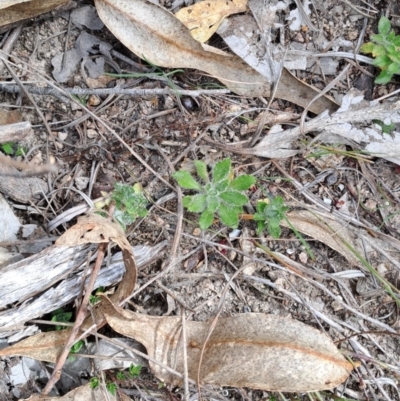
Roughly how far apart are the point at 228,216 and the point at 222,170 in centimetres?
18

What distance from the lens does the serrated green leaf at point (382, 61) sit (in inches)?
85.4

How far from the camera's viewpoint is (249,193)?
2197 mm

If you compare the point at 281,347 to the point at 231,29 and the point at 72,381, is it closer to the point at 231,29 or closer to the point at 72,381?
the point at 72,381

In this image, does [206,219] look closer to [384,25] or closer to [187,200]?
[187,200]

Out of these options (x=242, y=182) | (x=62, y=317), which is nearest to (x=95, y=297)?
(x=62, y=317)

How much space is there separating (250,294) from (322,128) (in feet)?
2.43

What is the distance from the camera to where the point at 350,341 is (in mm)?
2152

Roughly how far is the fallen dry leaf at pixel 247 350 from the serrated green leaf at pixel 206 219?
0.38m

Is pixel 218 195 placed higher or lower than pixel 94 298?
higher

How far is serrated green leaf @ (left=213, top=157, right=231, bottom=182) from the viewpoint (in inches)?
79.6

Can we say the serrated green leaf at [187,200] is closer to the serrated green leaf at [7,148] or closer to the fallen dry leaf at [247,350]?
the fallen dry leaf at [247,350]

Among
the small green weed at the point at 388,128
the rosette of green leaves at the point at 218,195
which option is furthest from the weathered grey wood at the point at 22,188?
the small green weed at the point at 388,128

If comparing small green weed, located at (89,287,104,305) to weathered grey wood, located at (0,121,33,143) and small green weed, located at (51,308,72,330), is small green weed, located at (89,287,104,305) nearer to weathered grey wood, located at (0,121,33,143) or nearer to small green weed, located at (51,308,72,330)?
small green weed, located at (51,308,72,330)

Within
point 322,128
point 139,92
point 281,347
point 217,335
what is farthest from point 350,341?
point 139,92
